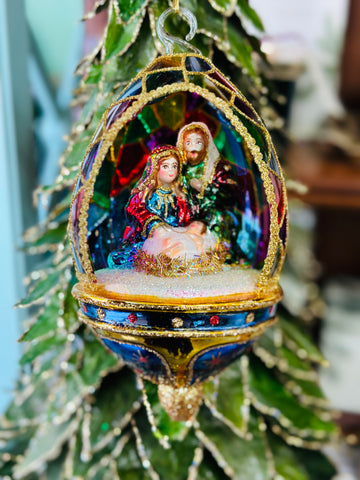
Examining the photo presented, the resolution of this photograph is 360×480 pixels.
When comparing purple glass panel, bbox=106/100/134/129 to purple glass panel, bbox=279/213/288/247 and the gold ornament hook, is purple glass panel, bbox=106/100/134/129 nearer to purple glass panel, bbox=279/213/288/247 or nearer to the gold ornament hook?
the gold ornament hook

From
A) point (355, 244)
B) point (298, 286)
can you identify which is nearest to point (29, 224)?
point (298, 286)

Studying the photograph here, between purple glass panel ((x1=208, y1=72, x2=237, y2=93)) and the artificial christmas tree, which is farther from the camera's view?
the artificial christmas tree

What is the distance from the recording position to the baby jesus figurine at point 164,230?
0.40m

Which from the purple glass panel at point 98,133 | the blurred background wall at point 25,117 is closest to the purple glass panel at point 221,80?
the purple glass panel at point 98,133

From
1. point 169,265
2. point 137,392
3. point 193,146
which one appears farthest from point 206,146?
point 137,392

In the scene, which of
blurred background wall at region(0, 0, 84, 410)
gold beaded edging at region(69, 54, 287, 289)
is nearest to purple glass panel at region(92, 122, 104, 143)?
gold beaded edging at region(69, 54, 287, 289)

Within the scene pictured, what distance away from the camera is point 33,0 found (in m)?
0.85

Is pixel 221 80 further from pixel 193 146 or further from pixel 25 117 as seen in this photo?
pixel 25 117

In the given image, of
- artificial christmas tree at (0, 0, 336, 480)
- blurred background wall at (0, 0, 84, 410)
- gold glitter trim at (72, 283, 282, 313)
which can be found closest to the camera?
gold glitter trim at (72, 283, 282, 313)

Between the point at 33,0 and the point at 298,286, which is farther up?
the point at 33,0

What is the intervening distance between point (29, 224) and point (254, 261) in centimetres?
45

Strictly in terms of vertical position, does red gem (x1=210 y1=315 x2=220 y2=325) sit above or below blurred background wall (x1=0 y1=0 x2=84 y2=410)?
below

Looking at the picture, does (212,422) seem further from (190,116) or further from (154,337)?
(190,116)

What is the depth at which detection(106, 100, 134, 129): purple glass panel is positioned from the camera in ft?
1.30
